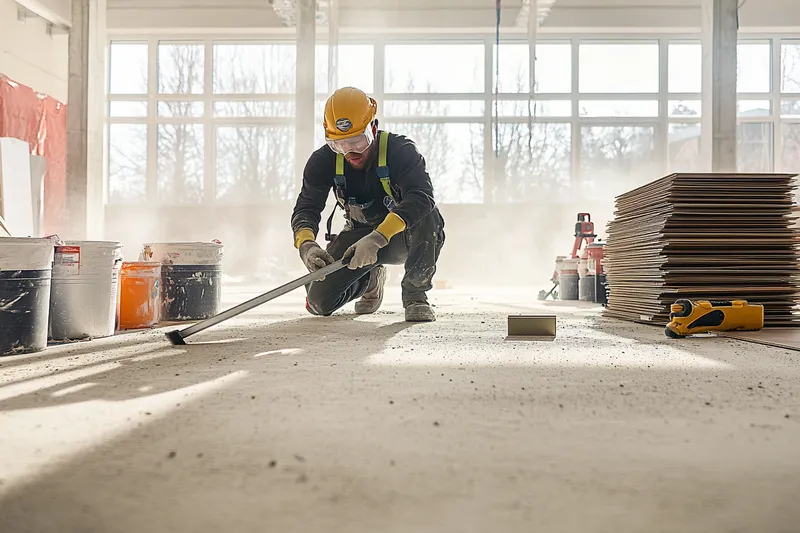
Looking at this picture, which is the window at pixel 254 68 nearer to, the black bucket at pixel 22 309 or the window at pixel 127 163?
the window at pixel 127 163

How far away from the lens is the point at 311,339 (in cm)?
256

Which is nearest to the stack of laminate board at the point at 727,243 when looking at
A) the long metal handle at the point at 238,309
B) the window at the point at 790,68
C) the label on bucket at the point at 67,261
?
the long metal handle at the point at 238,309

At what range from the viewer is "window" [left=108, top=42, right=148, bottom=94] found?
10562mm

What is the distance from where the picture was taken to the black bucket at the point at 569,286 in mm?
5781

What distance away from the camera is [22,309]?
7.00ft

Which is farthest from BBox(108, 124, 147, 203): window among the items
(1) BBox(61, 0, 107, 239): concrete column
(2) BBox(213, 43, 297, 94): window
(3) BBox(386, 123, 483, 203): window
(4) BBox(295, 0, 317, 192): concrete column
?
(1) BBox(61, 0, 107, 239): concrete column

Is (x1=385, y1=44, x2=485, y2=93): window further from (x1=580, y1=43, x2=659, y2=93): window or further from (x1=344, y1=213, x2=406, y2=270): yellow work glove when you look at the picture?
(x1=344, y1=213, x2=406, y2=270): yellow work glove

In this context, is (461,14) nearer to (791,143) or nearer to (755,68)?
(755,68)

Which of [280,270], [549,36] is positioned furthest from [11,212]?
[549,36]

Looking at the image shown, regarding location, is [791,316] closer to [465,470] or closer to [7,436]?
[465,470]

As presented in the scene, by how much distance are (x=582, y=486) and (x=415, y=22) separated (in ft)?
32.9

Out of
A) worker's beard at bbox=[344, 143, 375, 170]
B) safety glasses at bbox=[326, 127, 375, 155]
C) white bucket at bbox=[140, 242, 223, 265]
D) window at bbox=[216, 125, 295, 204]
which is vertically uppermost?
window at bbox=[216, 125, 295, 204]

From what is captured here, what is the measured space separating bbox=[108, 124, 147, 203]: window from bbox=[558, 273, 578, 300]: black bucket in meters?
7.79

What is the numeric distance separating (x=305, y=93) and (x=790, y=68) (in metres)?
8.31
